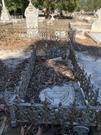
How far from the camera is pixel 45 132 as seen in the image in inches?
245

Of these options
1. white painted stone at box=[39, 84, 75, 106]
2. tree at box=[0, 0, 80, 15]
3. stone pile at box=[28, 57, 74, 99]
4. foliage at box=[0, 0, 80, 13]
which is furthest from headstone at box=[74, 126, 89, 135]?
tree at box=[0, 0, 80, 15]

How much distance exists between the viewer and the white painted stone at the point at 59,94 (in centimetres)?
957

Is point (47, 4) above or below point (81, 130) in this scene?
above

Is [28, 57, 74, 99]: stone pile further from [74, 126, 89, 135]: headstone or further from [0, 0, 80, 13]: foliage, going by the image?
[0, 0, 80, 13]: foliage

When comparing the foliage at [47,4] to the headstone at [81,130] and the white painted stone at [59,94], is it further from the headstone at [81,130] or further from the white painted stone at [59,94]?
the headstone at [81,130]

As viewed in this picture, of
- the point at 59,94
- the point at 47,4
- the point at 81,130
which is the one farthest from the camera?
the point at 47,4

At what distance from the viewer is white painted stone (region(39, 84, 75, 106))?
9.57 meters

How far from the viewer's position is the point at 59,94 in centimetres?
1031

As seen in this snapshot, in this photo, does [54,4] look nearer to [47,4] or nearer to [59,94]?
[47,4]

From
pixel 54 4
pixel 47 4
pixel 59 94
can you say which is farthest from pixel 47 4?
pixel 59 94

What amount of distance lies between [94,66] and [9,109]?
9239mm

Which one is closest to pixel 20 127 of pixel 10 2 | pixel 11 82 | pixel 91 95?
pixel 91 95

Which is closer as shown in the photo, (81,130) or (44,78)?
(81,130)

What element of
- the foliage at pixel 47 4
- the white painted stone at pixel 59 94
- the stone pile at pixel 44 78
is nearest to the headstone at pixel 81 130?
the white painted stone at pixel 59 94
